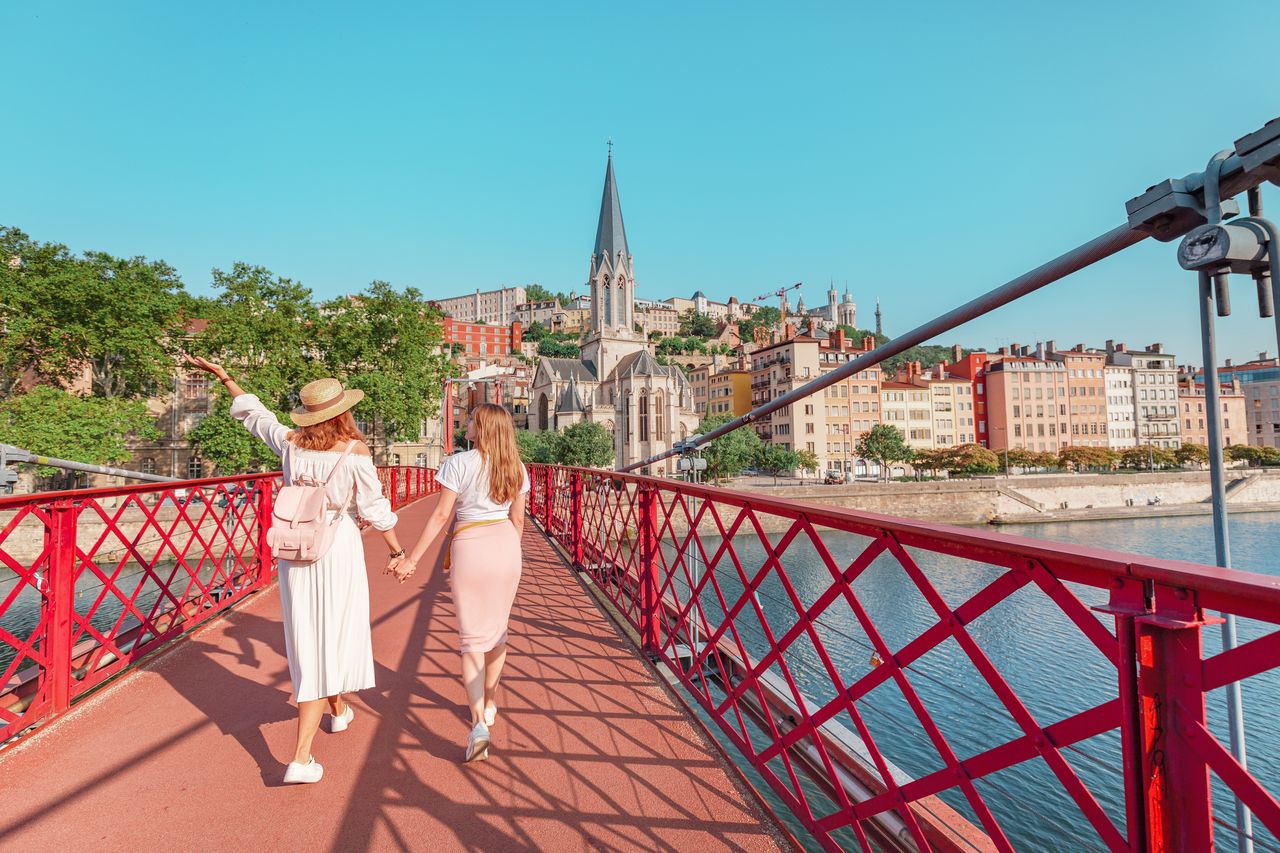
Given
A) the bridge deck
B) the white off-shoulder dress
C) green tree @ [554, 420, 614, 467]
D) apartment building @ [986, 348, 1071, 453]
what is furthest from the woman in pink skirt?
apartment building @ [986, 348, 1071, 453]

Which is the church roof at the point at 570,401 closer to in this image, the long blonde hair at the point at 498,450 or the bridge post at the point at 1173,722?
the long blonde hair at the point at 498,450

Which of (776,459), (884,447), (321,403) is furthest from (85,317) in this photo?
(884,447)

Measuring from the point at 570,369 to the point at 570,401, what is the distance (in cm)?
534

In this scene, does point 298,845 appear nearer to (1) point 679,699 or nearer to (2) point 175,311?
(1) point 679,699

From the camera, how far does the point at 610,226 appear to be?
68.4 m

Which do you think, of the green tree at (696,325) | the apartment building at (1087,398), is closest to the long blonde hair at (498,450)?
the apartment building at (1087,398)

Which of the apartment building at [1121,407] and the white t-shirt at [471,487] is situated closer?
the white t-shirt at [471,487]

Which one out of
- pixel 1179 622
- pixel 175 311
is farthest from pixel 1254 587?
pixel 175 311

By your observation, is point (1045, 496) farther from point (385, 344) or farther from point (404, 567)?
point (404, 567)

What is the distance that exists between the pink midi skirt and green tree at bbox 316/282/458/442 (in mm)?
29822

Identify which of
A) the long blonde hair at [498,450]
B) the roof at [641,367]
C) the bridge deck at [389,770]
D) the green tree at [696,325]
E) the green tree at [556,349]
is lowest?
the bridge deck at [389,770]

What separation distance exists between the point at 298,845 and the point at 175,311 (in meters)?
35.5

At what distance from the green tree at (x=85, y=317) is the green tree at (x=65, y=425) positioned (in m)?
2.25

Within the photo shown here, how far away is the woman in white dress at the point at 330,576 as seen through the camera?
3.14 metres
